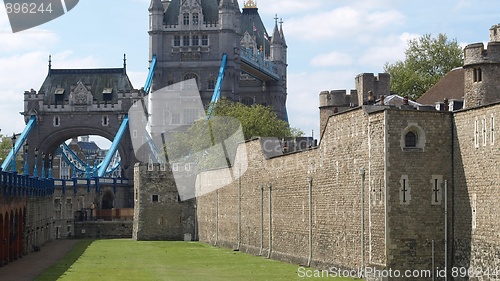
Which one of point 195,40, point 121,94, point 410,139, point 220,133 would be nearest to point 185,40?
point 195,40

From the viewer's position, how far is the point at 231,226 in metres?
60.6

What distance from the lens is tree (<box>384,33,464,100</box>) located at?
80.7 meters

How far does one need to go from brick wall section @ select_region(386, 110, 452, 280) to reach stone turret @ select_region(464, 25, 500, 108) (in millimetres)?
8754

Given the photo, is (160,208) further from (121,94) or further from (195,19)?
(195,19)

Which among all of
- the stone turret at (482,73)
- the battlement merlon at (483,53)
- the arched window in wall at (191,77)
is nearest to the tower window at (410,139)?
the stone turret at (482,73)

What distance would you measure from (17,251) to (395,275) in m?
25.2

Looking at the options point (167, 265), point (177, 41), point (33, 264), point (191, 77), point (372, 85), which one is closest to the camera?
point (167, 265)

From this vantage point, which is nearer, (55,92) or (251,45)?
(55,92)

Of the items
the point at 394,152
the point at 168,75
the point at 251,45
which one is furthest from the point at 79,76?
the point at 394,152

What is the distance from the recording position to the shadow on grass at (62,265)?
4128 cm

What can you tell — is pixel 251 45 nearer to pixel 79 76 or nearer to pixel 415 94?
pixel 79 76

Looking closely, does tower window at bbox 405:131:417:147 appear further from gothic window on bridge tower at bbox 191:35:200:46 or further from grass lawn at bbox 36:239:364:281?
gothic window on bridge tower at bbox 191:35:200:46

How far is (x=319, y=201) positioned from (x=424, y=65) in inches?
1697

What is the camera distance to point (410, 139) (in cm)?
3544
